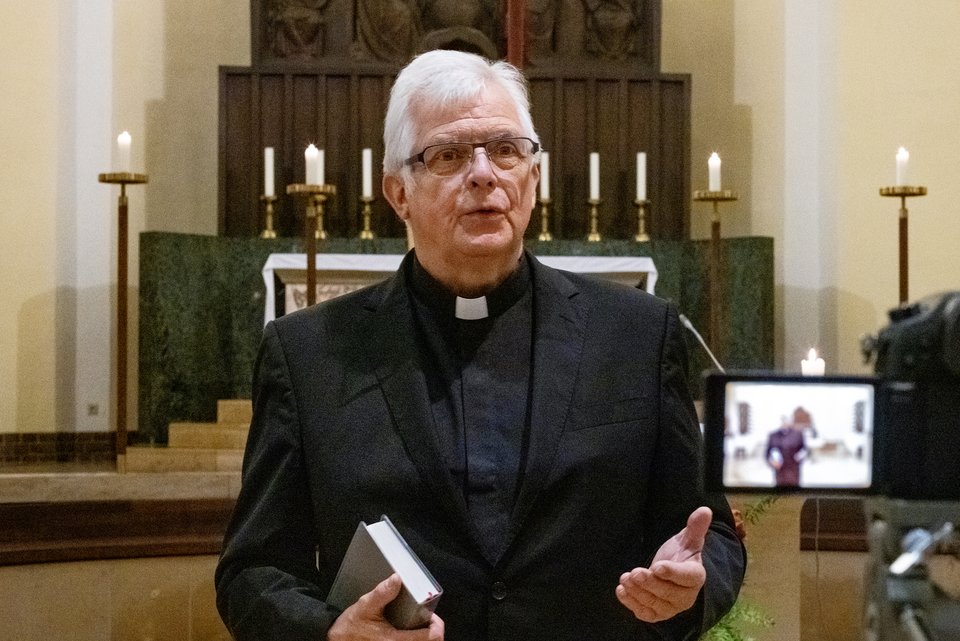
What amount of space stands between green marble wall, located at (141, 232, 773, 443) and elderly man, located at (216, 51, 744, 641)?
218 inches

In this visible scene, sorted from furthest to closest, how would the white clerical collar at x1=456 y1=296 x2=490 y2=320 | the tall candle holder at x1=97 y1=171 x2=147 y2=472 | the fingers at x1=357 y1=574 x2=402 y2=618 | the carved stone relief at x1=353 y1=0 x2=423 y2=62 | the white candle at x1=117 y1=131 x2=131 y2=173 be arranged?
the carved stone relief at x1=353 y1=0 x2=423 y2=62 → the white candle at x1=117 y1=131 x2=131 y2=173 → the tall candle holder at x1=97 y1=171 x2=147 y2=472 → the white clerical collar at x1=456 y1=296 x2=490 y2=320 → the fingers at x1=357 y1=574 x2=402 y2=618

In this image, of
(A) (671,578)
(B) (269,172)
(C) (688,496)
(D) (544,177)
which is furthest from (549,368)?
(B) (269,172)

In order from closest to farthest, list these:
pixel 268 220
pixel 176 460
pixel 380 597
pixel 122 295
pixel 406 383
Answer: pixel 380 597, pixel 406 383, pixel 122 295, pixel 176 460, pixel 268 220

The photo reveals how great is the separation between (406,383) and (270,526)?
0.34m

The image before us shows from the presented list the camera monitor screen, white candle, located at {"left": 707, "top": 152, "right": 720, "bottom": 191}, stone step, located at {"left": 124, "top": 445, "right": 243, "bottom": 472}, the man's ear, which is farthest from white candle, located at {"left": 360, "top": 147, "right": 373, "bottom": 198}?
the camera monitor screen

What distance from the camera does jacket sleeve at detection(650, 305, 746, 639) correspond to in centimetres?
221

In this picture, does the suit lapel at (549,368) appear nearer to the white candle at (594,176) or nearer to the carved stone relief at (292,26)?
the white candle at (594,176)

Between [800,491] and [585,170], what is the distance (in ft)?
25.5

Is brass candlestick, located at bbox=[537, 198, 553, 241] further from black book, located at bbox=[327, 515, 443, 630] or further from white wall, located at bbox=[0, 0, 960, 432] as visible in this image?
black book, located at bbox=[327, 515, 443, 630]

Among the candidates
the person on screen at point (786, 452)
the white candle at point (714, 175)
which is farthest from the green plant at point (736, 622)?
the white candle at point (714, 175)

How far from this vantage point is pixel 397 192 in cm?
252

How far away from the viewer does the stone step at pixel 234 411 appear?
7.56 meters

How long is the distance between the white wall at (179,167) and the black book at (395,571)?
627cm

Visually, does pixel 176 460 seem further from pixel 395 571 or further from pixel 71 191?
pixel 395 571
